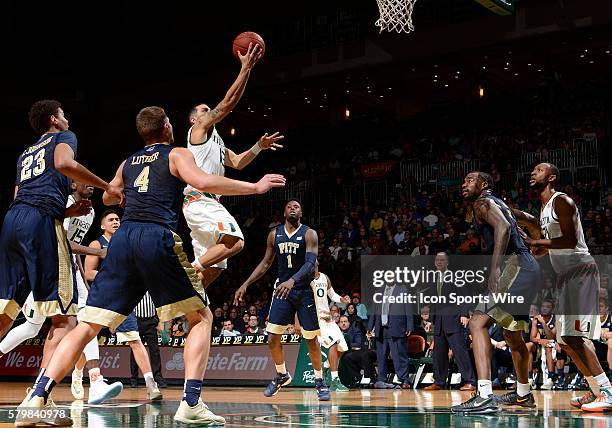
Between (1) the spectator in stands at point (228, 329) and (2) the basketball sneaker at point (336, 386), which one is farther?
(1) the spectator in stands at point (228, 329)

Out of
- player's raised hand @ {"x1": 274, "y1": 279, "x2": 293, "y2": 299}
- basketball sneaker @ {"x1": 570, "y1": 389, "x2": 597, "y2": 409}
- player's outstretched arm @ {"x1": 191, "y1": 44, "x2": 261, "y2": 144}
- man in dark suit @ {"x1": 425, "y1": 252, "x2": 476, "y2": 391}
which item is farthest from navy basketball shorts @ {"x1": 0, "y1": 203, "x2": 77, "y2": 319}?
man in dark suit @ {"x1": 425, "y1": 252, "x2": 476, "y2": 391}

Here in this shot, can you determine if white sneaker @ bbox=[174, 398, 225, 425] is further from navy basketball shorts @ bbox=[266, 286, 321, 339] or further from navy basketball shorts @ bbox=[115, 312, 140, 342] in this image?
navy basketball shorts @ bbox=[266, 286, 321, 339]

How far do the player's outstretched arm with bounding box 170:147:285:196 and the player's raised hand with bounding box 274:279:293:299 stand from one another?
13.4 ft

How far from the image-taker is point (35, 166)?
6.45 metres

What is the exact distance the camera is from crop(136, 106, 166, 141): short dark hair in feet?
18.9

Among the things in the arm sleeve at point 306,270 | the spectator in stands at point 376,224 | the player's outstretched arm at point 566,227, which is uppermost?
the spectator in stands at point 376,224

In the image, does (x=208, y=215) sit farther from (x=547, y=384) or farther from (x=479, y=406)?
(x=547, y=384)

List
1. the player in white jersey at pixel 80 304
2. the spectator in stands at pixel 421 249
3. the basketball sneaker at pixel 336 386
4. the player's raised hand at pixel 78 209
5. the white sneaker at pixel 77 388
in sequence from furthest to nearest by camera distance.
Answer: the spectator in stands at pixel 421 249
the basketball sneaker at pixel 336 386
the white sneaker at pixel 77 388
the player in white jersey at pixel 80 304
the player's raised hand at pixel 78 209

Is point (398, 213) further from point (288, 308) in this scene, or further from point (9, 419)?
point (9, 419)

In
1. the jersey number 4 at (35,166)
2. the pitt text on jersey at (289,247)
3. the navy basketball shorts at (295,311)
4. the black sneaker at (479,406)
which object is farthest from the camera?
the pitt text on jersey at (289,247)

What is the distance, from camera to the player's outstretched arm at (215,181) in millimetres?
5194

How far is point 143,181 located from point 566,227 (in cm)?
429

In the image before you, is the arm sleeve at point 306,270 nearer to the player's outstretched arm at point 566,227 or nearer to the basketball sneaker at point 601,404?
the player's outstretched arm at point 566,227

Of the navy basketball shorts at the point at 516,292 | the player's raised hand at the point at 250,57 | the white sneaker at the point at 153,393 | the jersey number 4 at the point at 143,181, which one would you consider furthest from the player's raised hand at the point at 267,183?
the white sneaker at the point at 153,393
